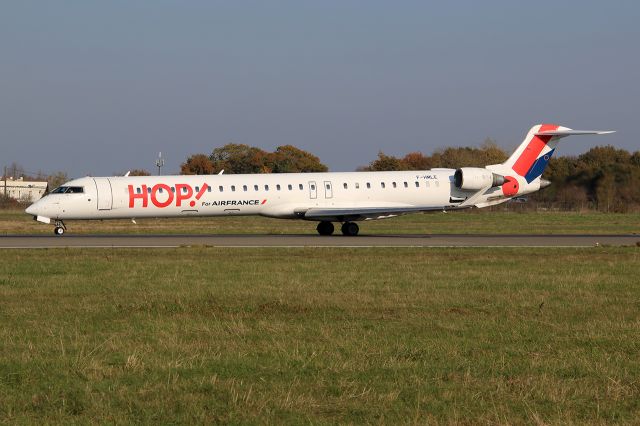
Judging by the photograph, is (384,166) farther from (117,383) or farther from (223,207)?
(117,383)

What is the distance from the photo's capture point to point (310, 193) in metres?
36.9

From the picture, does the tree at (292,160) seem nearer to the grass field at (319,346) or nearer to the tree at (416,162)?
the tree at (416,162)

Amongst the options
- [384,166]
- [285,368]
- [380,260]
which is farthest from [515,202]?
[285,368]

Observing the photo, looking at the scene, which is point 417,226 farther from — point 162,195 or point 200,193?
point 162,195

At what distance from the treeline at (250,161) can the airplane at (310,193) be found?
57.4 m

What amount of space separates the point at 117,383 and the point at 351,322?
452 cm

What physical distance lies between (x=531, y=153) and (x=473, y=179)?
367 cm

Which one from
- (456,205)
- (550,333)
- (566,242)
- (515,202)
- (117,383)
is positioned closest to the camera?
(117,383)

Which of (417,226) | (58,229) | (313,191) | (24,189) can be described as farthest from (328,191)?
(24,189)

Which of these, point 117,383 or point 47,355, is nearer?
point 117,383

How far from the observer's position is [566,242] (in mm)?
32375

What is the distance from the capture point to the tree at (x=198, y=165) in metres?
98.4

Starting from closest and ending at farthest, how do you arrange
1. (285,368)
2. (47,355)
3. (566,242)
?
(285,368)
(47,355)
(566,242)

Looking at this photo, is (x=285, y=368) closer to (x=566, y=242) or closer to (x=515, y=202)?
(x=566, y=242)
